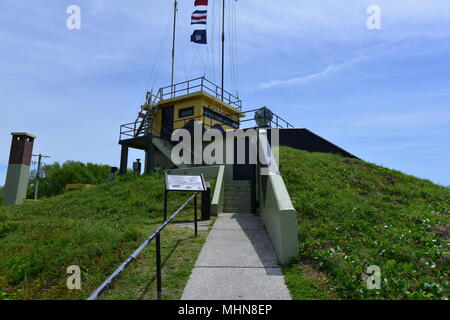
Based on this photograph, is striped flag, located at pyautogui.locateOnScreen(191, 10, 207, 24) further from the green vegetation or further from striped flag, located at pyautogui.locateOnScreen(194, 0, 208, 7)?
the green vegetation

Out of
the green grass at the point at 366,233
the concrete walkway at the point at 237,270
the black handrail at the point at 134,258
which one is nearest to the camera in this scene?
the black handrail at the point at 134,258

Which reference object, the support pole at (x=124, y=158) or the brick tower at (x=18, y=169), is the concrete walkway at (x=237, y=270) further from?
the brick tower at (x=18, y=169)

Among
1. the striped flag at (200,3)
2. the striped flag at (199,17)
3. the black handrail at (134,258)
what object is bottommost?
the black handrail at (134,258)

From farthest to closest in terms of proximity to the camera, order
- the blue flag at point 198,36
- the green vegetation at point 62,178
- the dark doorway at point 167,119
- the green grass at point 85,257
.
Answer: the green vegetation at point 62,178
the blue flag at point 198,36
the dark doorway at point 167,119
the green grass at point 85,257

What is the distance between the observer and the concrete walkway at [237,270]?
3902 mm

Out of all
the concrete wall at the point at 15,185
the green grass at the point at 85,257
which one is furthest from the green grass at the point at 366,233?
the concrete wall at the point at 15,185

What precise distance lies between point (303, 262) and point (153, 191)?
8977mm

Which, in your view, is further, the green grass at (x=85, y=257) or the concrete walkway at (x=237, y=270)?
the green grass at (x=85, y=257)

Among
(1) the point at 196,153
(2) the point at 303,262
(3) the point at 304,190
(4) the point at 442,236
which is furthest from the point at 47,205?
(4) the point at 442,236

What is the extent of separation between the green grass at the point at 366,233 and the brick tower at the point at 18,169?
18070 millimetres

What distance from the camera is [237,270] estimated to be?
4777 millimetres

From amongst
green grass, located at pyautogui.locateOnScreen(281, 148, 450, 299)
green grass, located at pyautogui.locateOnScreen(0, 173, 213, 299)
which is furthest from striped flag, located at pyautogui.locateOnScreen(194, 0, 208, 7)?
green grass, located at pyautogui.locateOnScreen(0, 173, 213, 299)

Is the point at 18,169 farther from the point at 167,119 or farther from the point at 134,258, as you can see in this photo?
the point at 134,258
